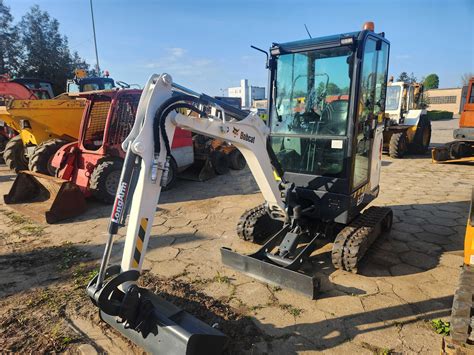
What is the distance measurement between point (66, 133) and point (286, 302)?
7358 mm

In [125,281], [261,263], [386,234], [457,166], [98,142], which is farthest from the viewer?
[457,166]

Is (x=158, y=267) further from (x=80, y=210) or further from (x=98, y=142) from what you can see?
(x=98, y=142)

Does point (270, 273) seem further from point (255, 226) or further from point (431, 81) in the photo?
point (431, 81)

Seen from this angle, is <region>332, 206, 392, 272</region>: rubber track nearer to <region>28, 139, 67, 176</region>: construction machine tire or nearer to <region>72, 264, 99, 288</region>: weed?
<region>72, 264, 99, 288</region>: weed

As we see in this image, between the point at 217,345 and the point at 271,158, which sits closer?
the point at 217,345

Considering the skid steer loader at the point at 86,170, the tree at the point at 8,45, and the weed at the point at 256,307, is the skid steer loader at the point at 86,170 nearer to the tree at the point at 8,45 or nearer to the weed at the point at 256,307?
the weed at the point at 256,307

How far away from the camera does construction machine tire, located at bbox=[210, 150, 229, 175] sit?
8734 mm

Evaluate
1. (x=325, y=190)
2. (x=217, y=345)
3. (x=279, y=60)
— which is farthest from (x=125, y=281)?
(x=279, y=60)

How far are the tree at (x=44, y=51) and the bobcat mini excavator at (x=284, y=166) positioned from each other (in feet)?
83.4

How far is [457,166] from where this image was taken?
9727mm

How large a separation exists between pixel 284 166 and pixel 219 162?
4.84m

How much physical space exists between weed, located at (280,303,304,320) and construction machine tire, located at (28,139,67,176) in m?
6.35

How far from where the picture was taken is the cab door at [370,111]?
364 centimetres

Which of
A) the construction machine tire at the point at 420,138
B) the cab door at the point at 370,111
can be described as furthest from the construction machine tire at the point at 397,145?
the cab door at the point at 370,111
